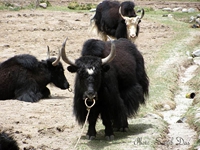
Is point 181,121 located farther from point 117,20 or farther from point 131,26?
point 117,20

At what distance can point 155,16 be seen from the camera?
25.2 m

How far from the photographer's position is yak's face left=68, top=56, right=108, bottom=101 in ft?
22.6

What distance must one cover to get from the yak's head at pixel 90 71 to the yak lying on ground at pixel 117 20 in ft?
21.7

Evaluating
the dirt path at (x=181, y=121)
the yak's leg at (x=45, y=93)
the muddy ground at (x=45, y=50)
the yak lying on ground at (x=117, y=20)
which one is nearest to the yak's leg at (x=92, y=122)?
the muddy ground at (x=45, y=50)

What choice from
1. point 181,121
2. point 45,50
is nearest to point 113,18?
point 45,50

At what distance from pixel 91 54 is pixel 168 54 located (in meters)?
8.24

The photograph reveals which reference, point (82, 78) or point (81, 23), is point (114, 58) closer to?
point (82, 78)

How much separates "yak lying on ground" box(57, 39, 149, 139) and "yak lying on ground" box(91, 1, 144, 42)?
5.68 metres

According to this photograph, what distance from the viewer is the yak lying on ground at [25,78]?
10016mm

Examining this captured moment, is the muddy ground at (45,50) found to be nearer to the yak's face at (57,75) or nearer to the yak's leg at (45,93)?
the yak's leg at (45,93)

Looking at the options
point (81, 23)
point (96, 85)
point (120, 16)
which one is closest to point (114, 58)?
point (96, 85)

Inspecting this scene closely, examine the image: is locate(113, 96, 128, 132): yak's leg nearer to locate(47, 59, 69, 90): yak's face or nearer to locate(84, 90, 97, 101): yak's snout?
locate(84, 90, 97, 101): yak's snout

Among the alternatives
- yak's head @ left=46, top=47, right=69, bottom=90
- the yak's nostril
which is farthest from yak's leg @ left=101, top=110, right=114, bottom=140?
yak's head @ left=46, top=47, right=69, bottom=90

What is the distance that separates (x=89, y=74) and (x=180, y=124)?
8.12ft
